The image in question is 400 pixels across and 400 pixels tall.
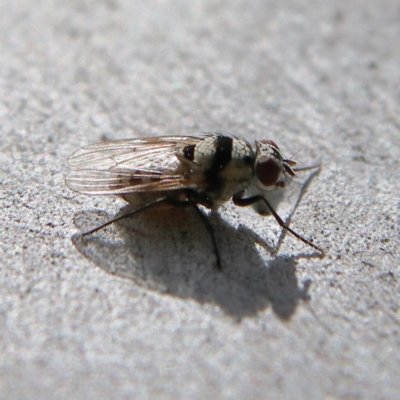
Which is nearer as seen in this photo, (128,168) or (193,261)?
(193,261)

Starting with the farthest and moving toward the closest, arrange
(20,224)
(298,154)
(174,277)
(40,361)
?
(298,154) < (20,224) < (174,277) < (40,361)

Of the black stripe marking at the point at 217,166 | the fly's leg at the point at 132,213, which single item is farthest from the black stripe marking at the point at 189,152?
the fly's leg at the point at 132,213

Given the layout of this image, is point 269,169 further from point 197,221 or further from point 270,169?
point 197,221

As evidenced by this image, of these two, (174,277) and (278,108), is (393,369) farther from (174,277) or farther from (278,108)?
(278,108)

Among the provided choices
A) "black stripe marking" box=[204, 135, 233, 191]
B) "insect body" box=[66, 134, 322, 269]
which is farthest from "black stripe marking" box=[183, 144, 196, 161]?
"black stripe marking" box=[204, 135, 233, 191]

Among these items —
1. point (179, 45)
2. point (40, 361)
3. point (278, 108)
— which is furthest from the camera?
point (179, 45)

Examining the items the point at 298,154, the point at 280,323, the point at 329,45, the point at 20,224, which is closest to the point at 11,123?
the point at 20,224

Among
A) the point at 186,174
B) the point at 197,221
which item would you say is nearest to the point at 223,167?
the point at 186,174
